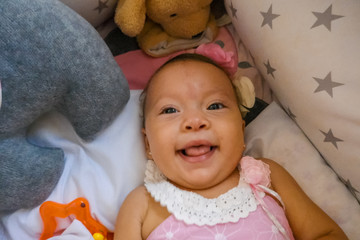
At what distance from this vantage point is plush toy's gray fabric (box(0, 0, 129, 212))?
840mm

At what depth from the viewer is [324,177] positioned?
1.05m

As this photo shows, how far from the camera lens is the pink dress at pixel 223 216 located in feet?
3.00

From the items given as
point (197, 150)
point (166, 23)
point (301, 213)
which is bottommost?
point (301, 213)

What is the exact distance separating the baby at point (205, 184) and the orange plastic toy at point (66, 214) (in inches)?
4.1

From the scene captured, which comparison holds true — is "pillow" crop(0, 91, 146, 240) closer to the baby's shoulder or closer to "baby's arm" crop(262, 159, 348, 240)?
the baby's shoulder

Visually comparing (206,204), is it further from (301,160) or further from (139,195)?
(301,160)

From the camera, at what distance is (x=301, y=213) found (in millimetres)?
991

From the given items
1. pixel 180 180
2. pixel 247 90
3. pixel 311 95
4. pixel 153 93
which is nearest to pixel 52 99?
pixel 153 93

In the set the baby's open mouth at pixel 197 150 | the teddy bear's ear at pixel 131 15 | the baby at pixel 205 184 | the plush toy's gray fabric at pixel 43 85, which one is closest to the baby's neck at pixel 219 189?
the baby at pixel 205 184

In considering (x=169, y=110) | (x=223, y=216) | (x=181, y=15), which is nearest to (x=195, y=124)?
(x=169, y=110)

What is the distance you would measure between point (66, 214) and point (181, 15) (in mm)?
743

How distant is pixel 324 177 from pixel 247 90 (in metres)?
0.34

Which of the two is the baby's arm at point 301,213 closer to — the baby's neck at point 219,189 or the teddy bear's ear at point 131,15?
the baby's neck at point 219,189

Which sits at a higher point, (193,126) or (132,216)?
(193,126)
